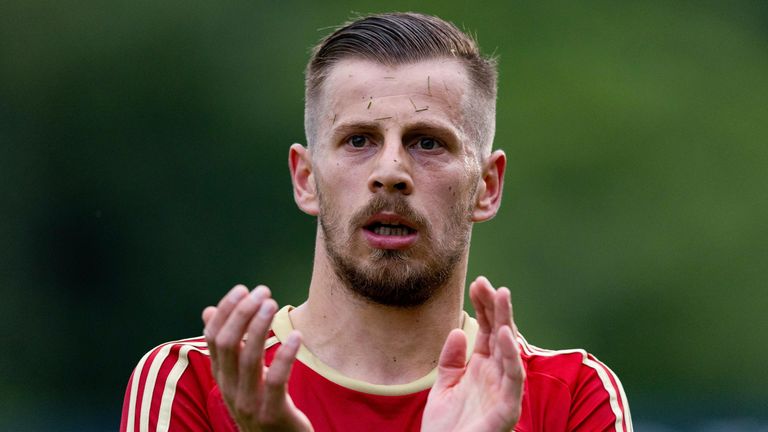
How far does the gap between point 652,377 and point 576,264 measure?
4.07 feet

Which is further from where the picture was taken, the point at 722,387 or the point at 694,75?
the point at 694,75

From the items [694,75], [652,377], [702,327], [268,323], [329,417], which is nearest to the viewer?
[268,323]

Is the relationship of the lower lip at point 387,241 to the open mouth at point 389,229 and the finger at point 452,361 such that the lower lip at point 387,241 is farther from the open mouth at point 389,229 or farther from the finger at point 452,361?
the finger at point 452,361

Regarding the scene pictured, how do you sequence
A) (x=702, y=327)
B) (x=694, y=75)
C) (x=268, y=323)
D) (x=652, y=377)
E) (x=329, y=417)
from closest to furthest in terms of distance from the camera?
(x=268, y=323)
(x=329, y=417)
(x=652, y=377)
(x=702, y=327)
(x=694, y=75)

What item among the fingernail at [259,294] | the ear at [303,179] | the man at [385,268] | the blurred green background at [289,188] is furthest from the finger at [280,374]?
the blurred green background at [289,188]

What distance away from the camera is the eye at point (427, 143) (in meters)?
4.36

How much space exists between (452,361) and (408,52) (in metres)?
1.10

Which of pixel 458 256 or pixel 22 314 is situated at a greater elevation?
pixel 458 256

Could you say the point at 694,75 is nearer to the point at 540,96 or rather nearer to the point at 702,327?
the point at 540,96

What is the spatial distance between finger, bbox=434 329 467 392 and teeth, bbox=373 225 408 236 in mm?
486

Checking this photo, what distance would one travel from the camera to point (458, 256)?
442cm

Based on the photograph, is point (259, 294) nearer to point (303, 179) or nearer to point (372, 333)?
point (372, 333)

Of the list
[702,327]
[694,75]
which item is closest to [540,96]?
[694,75]

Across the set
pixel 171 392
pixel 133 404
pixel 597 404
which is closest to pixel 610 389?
pixel 597 404
